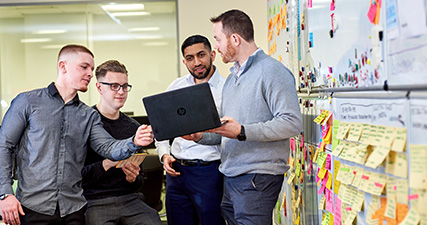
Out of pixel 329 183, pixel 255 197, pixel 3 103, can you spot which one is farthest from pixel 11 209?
pixel 3 103

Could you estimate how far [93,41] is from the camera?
497cm

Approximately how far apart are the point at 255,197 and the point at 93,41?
3.63 meters

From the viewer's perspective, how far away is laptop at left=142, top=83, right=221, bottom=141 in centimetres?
174

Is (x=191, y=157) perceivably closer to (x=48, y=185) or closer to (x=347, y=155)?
(x=48, y=185)

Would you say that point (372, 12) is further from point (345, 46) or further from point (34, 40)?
point (34, 40)

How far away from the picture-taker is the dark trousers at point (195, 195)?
2.47m

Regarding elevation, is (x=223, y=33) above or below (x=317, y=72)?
above

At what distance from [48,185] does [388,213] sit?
148 cm

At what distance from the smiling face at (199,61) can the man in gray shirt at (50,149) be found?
0.66 meters

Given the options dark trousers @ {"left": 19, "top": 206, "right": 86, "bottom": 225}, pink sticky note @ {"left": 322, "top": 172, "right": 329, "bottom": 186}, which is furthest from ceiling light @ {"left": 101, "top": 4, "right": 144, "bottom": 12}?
pink sticky note @ {"left": 322, "top": 172, "right": 329, "bottom": 186}

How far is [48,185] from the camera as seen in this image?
6.86 feet

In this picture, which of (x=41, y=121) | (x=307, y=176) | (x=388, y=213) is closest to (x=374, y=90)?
(x=388, y=213)

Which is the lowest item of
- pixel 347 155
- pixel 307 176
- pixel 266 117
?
pixel 307 176

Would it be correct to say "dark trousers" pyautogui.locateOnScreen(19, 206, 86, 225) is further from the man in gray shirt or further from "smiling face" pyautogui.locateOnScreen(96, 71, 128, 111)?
"smiling face" pyautogui.locateOnScreen(96, 71, 128, 111)
